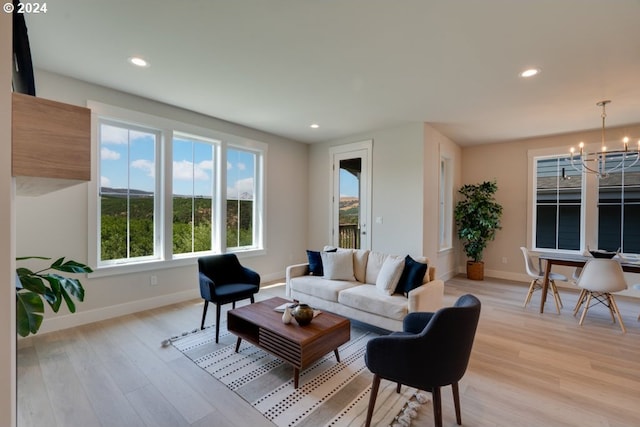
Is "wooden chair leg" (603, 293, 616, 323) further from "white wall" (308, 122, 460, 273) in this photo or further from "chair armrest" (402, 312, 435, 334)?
"chair armrest" (402, 312, 435, 334)

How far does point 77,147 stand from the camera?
0.87m

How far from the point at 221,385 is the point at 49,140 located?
2030mm

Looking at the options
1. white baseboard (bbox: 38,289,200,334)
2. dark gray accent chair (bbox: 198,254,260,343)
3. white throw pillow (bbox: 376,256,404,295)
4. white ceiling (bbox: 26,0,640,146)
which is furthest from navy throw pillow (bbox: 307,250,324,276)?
white ceiling (bbox: 26,0,640,146)

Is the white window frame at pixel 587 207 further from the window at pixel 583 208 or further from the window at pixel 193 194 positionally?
the window at pixel 193 194

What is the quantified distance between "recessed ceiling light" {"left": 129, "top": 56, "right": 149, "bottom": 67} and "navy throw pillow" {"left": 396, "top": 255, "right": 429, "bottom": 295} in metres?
3.34

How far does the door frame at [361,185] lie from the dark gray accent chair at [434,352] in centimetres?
338

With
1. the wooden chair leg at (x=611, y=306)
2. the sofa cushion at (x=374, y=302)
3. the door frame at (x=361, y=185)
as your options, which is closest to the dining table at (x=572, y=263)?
the wooden chair leg at (x=611, y=306)

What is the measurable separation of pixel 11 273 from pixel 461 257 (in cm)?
668

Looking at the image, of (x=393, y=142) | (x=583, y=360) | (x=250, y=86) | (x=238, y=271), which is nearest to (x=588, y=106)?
(x=393, y=142)

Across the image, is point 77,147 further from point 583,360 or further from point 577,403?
point 583,360

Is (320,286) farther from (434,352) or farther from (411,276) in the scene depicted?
(434,352)

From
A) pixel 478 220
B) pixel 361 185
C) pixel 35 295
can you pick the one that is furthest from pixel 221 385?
pixel 478 220

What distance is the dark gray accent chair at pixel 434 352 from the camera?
5.12 ft

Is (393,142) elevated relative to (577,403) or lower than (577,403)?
elevated
